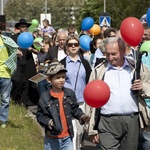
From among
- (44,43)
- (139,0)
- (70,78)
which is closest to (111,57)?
(70,78)

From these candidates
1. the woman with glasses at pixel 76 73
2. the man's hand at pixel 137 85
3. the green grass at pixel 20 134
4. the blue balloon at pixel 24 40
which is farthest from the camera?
the blue balloon at pixel 24 40

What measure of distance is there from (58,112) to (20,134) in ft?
11.8

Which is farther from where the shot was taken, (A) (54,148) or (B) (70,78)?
(B) (70,78)

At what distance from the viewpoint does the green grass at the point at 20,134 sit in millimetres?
9184

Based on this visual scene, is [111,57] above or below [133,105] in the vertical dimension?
above

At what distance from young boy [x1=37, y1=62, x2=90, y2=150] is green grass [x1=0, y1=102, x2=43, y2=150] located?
226cm

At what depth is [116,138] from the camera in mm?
6734

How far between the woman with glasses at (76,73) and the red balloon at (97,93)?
1920 mm

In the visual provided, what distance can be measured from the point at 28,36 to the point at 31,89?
7.74ft

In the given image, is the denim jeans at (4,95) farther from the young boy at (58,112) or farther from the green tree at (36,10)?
the green tree at (36,10)

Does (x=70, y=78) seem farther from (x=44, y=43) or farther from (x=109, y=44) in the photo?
(x=44, y=43)

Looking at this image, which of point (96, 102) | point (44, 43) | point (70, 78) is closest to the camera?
point (96, 102)

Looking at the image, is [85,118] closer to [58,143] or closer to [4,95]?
[58,143]

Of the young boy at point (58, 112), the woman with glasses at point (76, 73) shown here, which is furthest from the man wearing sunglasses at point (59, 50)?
the young boy at point (58, 112)
